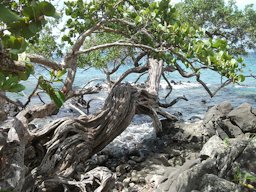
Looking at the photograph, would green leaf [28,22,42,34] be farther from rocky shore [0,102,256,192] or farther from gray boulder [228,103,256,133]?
gray boulder [228,103,256,133]

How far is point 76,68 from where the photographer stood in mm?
5957

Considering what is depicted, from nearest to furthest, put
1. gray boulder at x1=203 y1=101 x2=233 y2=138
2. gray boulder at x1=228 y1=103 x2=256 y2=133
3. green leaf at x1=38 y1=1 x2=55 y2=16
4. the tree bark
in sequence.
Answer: green leaf at x1=38 y1=1 x2=55 y2=16, the tree bark, gray boulder at x1=228 y1=103 x2=256 y2=133, gray boulder at x1=203 y1=101 x2=233 y2=138

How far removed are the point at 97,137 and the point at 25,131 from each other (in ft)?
7.40

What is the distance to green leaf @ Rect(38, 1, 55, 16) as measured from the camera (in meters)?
0.88

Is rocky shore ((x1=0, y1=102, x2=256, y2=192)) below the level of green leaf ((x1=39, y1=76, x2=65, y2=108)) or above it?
below

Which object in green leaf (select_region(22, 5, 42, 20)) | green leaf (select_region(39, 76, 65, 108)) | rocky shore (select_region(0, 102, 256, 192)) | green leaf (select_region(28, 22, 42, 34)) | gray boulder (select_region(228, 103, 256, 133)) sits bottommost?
rocky shore (select_region(0, 102, 256, 192))

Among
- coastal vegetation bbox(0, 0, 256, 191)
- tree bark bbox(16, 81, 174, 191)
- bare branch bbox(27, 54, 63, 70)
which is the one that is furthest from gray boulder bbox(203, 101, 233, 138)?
bare branch bbox(27, 54, 63, 70)

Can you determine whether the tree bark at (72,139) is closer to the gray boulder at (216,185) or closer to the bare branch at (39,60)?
the bare branch at (39,60)

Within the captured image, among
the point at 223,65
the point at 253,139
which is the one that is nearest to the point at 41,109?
the point at 223,65

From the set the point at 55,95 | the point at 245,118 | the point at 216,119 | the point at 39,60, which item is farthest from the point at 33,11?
the point at 216,119

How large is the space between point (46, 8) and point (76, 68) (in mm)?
5133

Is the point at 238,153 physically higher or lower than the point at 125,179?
higher

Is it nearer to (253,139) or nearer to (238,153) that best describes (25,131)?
(238,153)

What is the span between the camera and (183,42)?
121 inches
